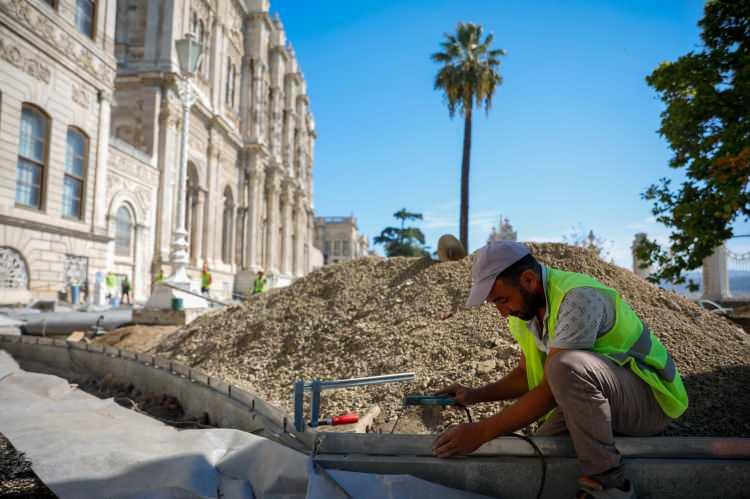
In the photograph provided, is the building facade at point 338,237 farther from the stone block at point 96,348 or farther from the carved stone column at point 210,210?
the stone block at point 96,348

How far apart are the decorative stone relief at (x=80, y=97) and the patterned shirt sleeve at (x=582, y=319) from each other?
44.9 ft

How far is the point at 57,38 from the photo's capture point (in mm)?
10703

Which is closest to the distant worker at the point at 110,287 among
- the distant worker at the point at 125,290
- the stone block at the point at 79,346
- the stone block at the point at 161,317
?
the distant worker at the point at 125,290

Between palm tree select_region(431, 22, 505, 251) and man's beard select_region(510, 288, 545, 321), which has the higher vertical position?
palm tree select_region(431, 22, 505, 251)

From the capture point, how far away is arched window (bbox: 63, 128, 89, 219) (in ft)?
37.4

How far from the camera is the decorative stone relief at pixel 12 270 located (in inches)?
368

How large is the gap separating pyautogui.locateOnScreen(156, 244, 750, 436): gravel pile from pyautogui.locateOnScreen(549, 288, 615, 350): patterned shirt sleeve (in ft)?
5.52

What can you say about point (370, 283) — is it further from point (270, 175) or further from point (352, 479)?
point (270, 175)

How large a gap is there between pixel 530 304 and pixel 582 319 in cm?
25

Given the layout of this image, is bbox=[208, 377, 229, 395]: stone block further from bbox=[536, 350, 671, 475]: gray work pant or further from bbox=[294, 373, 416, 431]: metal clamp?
bbox=[536, 350, 671, 475]: gray work pant

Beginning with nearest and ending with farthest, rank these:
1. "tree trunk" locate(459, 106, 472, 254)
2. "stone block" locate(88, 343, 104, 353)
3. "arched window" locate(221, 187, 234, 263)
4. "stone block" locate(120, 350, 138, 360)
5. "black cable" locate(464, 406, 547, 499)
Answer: "black cable" locate(464, 406, 547, 499) < "stone block" locate(120, 350, 138, 360) < "stone block" locate(88, 343, 104, 353) < "tree trunk" locate(459, 106, 472, 254) < "arched window" locate(221, 187, 234, 263)

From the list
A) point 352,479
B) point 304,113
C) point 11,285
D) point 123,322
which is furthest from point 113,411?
point 304,113

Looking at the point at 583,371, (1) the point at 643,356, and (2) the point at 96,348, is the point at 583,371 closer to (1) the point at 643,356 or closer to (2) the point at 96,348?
(1) the point at 643,356

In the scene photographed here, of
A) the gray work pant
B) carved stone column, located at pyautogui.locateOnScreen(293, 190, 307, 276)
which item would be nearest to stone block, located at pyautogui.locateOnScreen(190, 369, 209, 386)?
the gray work pant
